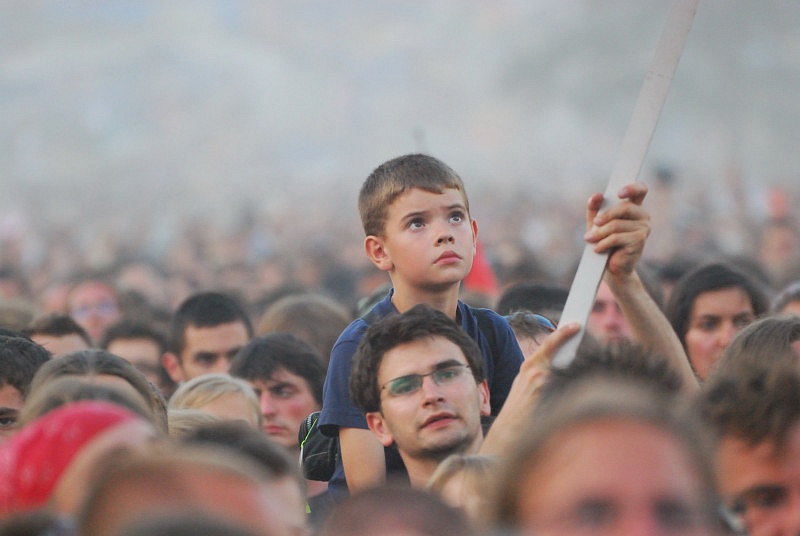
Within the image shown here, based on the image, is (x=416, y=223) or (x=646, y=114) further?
(x=416, y=223)

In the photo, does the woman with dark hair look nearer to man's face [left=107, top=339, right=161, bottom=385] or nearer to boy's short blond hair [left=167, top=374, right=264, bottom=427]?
boy's short blond hair [left=167, top=374, right=264, bottom=427]

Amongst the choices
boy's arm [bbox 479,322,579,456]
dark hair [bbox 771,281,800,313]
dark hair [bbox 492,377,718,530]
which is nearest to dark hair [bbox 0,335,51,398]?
boy's arm [bbox 479,322,579,456]

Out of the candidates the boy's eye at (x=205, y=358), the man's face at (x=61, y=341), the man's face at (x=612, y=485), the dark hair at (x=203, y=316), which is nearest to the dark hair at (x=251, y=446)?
the man's face at (x=612, y=485)

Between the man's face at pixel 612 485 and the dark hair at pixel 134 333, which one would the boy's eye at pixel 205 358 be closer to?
the dark hair at pixel 134 333

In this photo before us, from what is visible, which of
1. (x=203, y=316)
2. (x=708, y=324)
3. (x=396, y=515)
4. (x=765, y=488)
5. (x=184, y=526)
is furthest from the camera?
(x=203, y=316)

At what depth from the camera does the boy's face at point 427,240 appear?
4598mm

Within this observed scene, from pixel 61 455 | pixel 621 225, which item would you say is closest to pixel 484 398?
pixel 621 225

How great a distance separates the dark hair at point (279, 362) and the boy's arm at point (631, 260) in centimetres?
253

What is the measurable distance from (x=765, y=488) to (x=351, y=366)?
5.97 ft

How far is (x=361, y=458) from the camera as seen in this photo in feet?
14.0

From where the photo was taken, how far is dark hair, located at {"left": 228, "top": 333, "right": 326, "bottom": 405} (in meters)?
6.32

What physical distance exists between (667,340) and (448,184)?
1034mm

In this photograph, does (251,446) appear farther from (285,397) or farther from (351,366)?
(285,397)

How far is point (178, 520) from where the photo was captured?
70.6 inches
